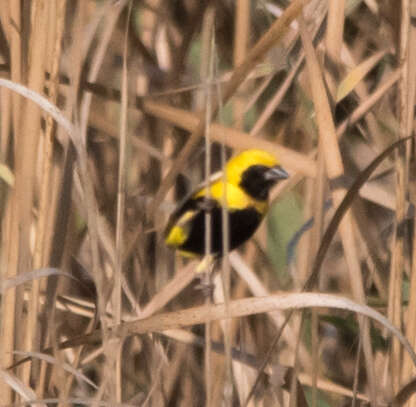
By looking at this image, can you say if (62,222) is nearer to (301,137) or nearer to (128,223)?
(128,223)

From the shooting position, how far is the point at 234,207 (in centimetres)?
167

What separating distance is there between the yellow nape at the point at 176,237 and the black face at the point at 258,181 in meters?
0.17

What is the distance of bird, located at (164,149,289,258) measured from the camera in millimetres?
1515

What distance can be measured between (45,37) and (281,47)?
18.6 inches

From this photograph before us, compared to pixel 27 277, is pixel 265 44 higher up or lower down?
higher up

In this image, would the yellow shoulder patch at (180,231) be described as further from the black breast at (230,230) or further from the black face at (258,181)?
the black face at (258,181)

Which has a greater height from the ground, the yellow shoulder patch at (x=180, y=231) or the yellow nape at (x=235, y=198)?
the yellow nape at (x=235, y=198)

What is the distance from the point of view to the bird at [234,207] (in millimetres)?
1515

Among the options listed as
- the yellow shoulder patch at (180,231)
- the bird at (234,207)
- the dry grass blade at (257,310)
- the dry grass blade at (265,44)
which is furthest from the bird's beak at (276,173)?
the dry grass blade at (257,310)

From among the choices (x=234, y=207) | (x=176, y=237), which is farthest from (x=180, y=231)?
(x=234, y=207)

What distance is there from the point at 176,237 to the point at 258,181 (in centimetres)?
21

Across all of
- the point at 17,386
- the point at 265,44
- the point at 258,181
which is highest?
the point at 265,44

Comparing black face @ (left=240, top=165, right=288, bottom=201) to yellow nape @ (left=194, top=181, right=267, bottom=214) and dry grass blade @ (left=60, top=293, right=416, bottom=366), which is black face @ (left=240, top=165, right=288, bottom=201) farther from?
dry grass blade @ (left=60, top=293, right=416, bottom=366)

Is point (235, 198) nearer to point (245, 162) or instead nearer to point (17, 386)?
point (245, 162)
